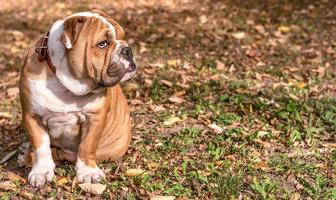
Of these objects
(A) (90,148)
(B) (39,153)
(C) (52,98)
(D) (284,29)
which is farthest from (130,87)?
(D) (284,29)

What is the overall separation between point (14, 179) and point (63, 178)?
0.39m

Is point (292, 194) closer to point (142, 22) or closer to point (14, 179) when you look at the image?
point (14, 179)

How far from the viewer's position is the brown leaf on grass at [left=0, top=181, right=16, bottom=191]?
441 cm

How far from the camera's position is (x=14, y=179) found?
179 inches

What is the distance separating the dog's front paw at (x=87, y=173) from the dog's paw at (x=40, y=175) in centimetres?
21

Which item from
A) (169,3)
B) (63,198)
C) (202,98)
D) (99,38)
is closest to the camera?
(99,38)

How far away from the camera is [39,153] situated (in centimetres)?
440

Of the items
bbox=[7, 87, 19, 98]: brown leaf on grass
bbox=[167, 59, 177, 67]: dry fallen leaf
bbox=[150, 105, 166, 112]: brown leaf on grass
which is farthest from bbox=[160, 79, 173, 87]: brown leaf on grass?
bbox=[7, 87, 19, 98]: brown leaf on grass

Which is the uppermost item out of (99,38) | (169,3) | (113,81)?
(99,38)

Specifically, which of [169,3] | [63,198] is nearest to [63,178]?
[63,198]

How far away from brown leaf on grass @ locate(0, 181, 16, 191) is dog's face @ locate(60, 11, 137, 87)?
3.41 feet

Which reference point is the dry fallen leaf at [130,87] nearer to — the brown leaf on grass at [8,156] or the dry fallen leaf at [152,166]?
the brown leaf on grass at [8,156]

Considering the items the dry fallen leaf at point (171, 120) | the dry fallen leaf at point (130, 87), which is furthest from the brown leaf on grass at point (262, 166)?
the dry fallen leaf at point (130, 87)

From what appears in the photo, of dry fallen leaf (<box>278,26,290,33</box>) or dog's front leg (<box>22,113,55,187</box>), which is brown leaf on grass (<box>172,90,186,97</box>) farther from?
dry fallen leaf (<box>278,26,290,33</box>)
